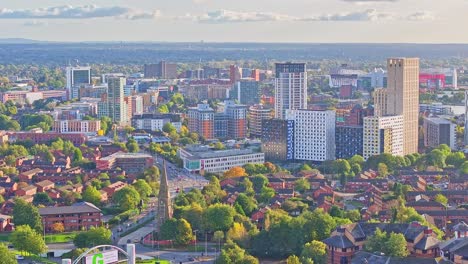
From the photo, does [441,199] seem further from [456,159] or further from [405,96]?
[405,96]

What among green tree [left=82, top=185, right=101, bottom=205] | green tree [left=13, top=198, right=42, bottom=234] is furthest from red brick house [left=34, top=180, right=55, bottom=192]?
green tree [left=13, top=198, right=42, bottom=234]

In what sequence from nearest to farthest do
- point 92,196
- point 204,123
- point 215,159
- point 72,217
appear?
point 72,217 < point 92,196 < point 215,159 < point 204,123

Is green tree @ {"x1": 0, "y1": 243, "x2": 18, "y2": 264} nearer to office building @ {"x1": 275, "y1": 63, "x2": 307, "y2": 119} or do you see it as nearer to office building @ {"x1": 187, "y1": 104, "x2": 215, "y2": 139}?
office building @ {"x1": 275, "y1": 63, "x2": 307, "y2": 119}

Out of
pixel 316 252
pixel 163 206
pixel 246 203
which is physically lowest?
pixel 246 203

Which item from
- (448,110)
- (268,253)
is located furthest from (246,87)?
(268,253)

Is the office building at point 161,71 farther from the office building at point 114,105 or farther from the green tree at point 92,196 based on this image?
the green tree at point 92,196

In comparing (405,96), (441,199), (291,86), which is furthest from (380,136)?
(441,199)

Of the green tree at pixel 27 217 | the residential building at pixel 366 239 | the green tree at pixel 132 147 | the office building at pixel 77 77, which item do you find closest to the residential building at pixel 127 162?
the green tree at pixel 132 147
